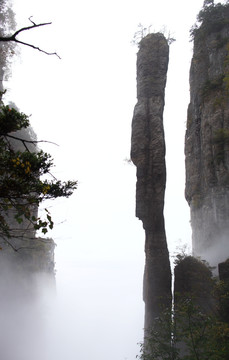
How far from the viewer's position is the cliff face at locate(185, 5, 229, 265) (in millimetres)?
18453

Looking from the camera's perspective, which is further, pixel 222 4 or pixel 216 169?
pixel 222 4

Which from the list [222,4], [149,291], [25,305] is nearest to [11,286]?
[25,305]

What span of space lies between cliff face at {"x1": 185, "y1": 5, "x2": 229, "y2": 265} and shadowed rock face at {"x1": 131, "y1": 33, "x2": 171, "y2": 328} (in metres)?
4.15

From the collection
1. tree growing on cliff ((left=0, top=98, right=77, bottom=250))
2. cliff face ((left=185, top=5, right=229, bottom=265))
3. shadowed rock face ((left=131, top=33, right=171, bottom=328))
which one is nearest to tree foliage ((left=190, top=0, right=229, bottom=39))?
cliff face ((left=185, top=5, right=229, bottom=265))

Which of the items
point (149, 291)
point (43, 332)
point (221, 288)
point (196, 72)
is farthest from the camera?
point (43, 332)

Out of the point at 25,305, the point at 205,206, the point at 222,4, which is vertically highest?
the point at 222,4

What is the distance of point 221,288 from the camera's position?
1162cm

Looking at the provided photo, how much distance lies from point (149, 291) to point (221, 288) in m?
5.04

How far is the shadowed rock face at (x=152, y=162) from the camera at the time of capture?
51.2 feet

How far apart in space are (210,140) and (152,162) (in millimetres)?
5566

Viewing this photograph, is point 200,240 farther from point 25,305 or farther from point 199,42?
point 25,305

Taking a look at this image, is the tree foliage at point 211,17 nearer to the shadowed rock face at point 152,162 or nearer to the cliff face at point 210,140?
the cliff face at point 210,140

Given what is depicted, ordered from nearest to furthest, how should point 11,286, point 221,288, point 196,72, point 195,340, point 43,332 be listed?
1. point 195,340
2. point 221,288
3. point 196,72
4. point 11,286
5. point 43,332

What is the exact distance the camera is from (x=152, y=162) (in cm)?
1833
